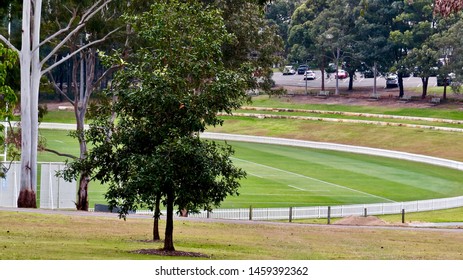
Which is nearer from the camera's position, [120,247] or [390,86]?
[120,247]

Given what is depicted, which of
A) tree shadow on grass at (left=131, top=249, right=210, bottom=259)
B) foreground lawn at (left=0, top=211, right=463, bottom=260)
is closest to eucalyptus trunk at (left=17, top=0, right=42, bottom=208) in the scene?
foreground lawn at (left=0, top=211, right=463, bottom=260)

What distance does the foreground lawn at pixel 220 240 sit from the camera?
1109 inches

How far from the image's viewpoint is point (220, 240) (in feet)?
114

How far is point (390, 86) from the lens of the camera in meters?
139

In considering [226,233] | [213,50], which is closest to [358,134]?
[226,233]

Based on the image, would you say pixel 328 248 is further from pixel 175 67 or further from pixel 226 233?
pixel 175 67

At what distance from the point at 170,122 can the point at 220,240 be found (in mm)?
8104

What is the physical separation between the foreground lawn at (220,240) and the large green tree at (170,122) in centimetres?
198

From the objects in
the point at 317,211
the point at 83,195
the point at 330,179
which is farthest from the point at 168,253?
the point at 330,179

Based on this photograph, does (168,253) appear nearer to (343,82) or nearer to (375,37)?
(375,37)

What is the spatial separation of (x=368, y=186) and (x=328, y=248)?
40.3 meters

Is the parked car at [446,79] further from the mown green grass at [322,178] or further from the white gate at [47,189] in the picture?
the white gate at [47,189]

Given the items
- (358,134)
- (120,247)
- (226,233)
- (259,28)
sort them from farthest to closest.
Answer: (358,134), (259,28), (226,233), (120,247)
